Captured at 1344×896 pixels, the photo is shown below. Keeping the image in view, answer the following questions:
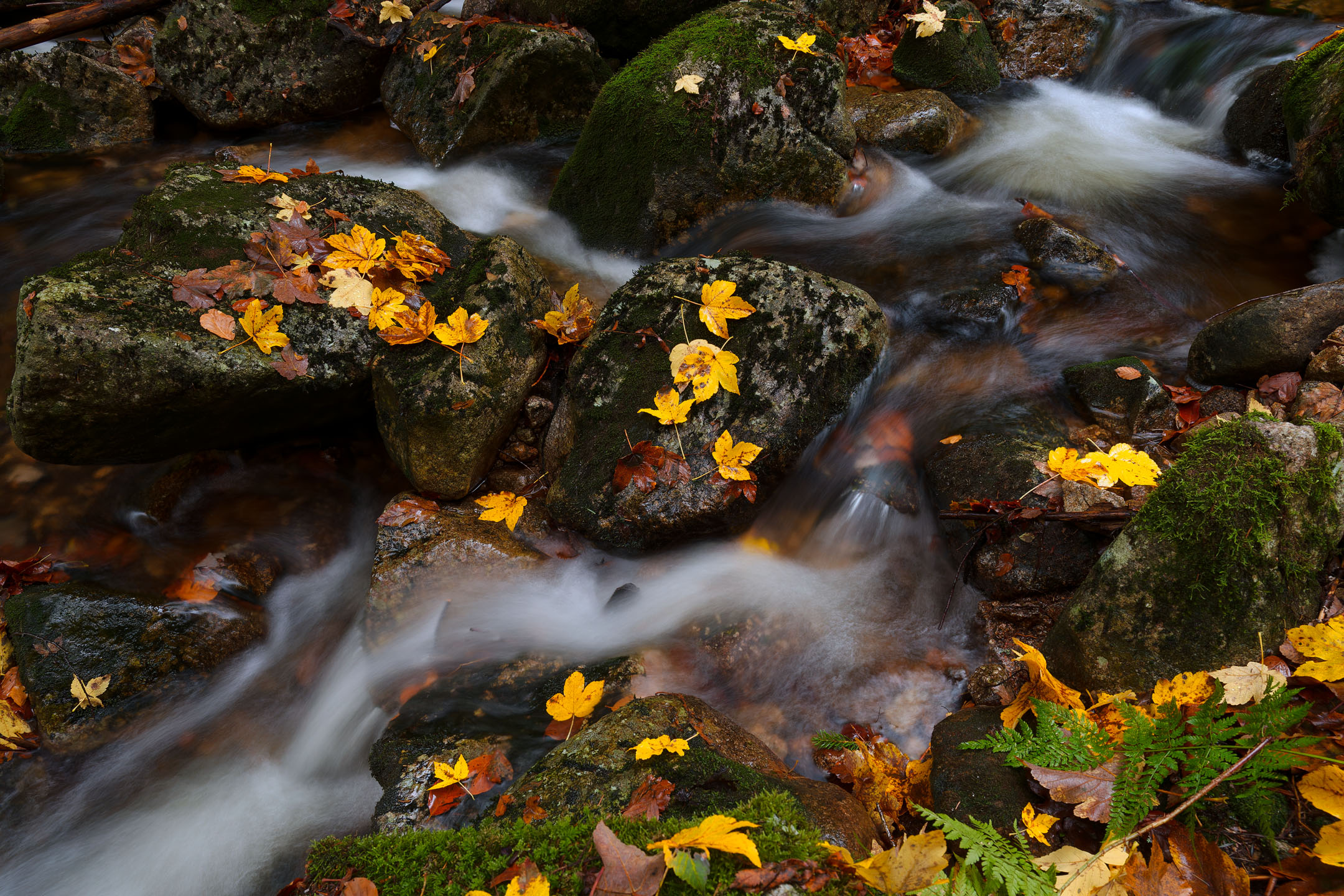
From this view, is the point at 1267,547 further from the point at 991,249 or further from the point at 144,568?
the point at 144,568

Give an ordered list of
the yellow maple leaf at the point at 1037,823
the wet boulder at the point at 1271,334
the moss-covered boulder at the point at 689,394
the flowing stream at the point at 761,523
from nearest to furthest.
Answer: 1. the yellow maple leaf at the point at 1037,823
2. the flowing stream at the point at 761,523
3. the wet boulder at the point at 1271,334
4. the moss-covered boulder at the point at 689,394

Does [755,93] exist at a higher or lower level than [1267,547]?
higher

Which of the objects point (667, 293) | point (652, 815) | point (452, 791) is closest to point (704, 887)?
point (652, 815)

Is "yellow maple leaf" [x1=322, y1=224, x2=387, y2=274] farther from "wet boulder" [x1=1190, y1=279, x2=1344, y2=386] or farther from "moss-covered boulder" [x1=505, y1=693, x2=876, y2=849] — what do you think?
"wet boulder" [x1=1190, y1=279, x2=1344, y2=386]

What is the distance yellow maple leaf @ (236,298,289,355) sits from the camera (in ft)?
12.4

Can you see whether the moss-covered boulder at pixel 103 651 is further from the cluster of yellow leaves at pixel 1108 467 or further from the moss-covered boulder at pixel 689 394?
the cluster of yellow leaves at pixel 1108 467

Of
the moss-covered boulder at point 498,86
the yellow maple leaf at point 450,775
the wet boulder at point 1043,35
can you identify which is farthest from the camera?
the wet boulder at point 1043,35

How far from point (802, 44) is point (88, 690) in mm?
5811

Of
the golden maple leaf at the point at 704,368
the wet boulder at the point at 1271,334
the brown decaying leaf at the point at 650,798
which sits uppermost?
the wet boulder at the point at 1271,334

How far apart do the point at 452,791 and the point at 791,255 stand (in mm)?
4064

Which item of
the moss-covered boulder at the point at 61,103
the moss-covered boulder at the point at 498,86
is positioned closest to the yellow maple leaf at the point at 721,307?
the moss-covered boulder at the point at 498,86

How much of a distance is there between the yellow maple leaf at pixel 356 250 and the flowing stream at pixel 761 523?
Answer: 1.27 metres

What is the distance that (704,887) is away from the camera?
1.42m

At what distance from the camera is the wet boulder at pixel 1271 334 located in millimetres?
3562
